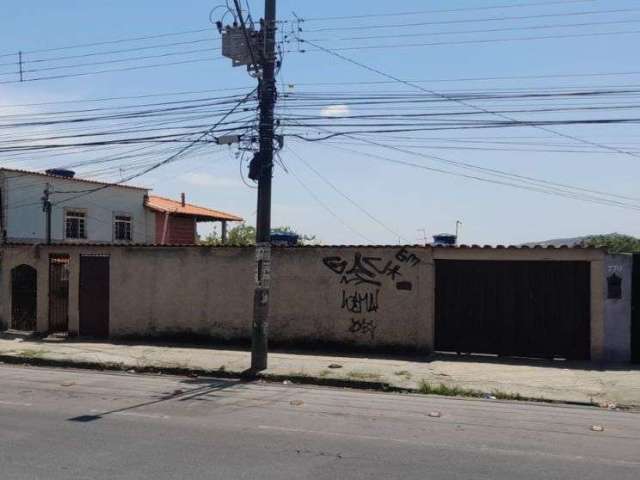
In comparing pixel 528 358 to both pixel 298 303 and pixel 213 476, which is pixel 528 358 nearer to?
pixel 298 303

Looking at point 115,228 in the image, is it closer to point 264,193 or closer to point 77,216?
point 77,216

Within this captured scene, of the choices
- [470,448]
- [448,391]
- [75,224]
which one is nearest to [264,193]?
[448,391]

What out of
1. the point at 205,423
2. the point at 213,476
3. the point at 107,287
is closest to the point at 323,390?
the point at 205,423

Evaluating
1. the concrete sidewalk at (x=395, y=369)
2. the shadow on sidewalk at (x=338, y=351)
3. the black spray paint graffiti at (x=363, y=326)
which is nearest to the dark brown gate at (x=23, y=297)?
the shadow on sidewalk at (x=338, y=351)

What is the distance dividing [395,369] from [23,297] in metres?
11.2

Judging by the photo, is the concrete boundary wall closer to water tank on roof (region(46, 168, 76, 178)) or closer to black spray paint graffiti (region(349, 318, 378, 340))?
black spray paint graffiti (region(349, 318, 378, 340))

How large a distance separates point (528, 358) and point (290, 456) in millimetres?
8729

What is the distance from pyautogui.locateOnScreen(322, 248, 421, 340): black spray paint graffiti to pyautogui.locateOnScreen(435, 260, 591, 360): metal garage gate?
838 millimetres

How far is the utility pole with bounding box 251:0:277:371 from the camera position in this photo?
13.1m

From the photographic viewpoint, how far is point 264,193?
42.9 ft

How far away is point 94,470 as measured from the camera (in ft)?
19.9

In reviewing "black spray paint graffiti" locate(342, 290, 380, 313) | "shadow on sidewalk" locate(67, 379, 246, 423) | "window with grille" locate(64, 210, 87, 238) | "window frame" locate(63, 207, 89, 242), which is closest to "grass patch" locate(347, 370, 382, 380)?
"shadow on sidewalk" locate(67, 379, 246, 423)

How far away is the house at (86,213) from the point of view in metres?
27.1

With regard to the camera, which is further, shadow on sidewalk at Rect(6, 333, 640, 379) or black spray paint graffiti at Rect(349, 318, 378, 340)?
black spray paint graffiti at Rect(349, 318, 378, 340)
